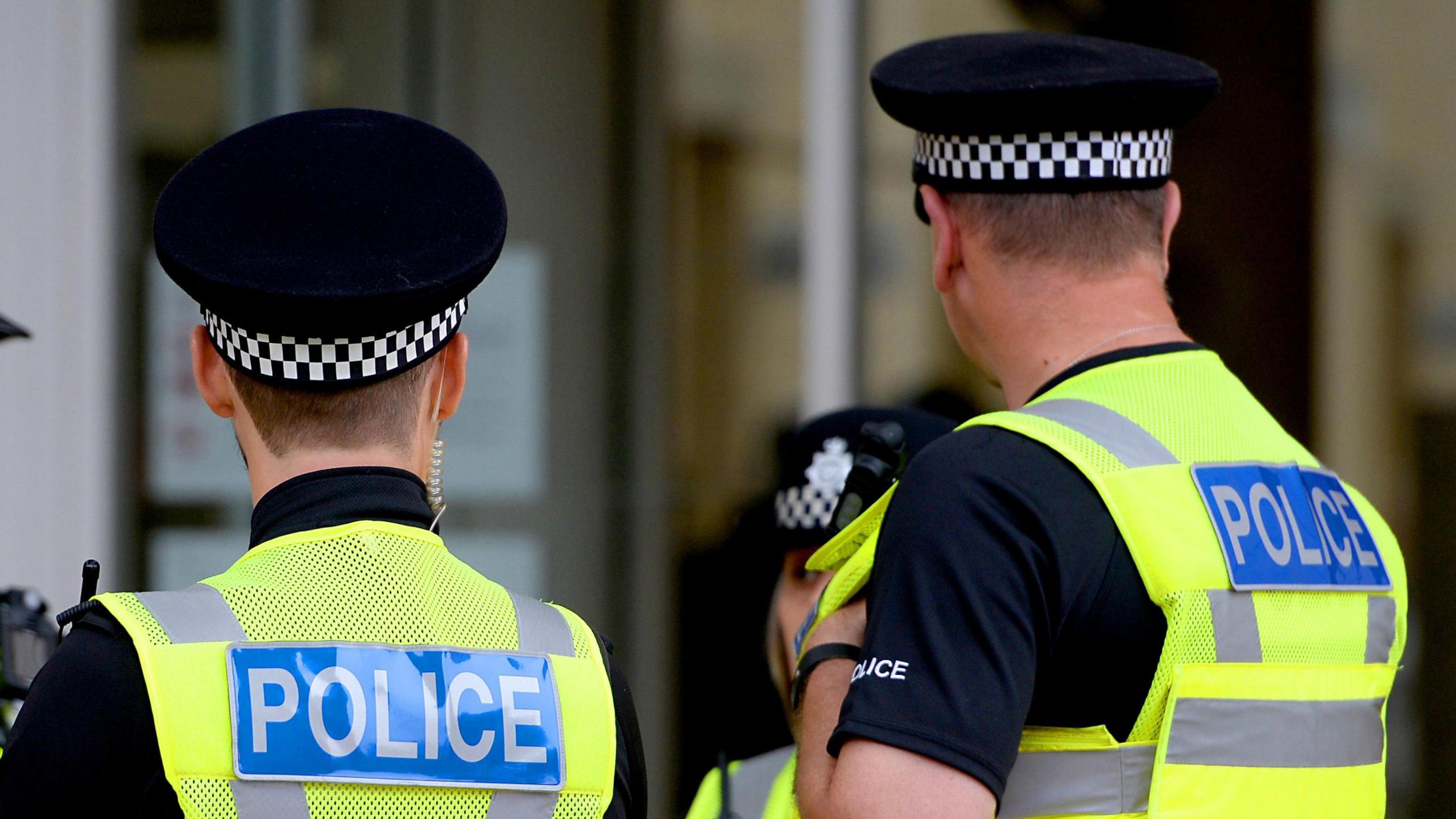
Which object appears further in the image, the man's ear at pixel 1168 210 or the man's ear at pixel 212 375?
the man's ear at pixel 1168 210

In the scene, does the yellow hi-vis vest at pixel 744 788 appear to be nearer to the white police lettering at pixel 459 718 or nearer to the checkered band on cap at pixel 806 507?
the checkered band on cap at pixel 806 507

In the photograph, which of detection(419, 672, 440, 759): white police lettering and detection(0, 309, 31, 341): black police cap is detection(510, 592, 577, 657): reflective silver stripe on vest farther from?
detection(0, 309, 31, 341): black police cap

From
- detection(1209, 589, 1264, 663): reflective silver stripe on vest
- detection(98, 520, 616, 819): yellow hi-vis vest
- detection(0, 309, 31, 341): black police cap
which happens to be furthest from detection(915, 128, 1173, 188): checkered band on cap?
detection(0, 309, 31, 341): black police cap

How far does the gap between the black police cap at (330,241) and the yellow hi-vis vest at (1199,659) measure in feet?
1.97

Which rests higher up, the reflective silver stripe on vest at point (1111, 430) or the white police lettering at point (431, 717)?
the reflective silver stripe on vest at point (1111, 430)

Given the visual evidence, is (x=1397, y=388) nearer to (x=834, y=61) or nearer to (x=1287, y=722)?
(x=834, y=61)

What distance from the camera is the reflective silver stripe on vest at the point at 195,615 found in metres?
1.40

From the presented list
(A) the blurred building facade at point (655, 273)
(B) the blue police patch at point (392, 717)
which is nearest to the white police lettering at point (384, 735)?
(B) the blue police patch at point (392, 717)

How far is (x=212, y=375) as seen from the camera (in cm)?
160

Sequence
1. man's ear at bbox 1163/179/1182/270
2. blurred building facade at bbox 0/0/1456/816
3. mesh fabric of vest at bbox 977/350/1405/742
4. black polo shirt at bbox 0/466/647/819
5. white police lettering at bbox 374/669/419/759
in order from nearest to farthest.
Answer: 1. black polo shirt at bbox 0/466/647/819
2. white police lettering at bbox 374/669/419/759
3. mesh fabric of vest at bbox 977/350/1405/742
4. man's ear at bbox 1163/179/1182/270
5. blurred building facade at bbox 0/0/1456/816

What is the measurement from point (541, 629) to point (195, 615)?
35 centimetres

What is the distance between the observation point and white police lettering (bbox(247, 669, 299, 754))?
1415mm

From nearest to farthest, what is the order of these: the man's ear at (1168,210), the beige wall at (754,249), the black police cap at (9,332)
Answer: the man's ear at (1168,210), the black police cap at (9,332), the beige wall at (754,249)

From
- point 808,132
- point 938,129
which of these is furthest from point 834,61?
point 938,129
